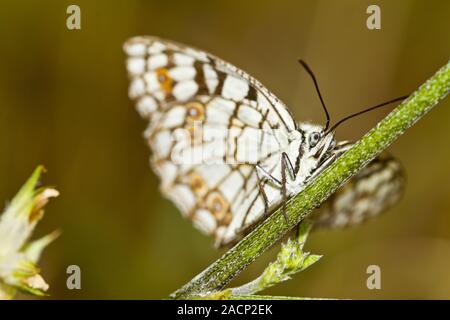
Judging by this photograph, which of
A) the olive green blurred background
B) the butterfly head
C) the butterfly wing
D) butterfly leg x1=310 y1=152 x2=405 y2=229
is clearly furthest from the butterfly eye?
the olive green blurred background

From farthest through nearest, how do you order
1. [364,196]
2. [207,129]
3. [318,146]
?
[207,129], [364,196], [318,146]

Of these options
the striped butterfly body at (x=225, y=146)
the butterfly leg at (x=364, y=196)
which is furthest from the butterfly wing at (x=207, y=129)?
the butterfly leg at (x=364, y=196)

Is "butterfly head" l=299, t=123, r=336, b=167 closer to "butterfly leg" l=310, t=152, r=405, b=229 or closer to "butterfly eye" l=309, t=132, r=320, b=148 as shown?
"butterfly eye" l=309, t=132, r=320, b=148

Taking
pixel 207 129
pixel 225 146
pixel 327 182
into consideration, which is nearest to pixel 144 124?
pixel 207 129

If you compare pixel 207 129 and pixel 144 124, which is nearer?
pixel 207 129

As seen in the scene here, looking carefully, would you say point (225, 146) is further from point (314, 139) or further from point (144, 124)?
point (144, 124)

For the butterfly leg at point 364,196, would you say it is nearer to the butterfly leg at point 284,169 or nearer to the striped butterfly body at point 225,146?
the striped butterfly body at point 225,146
